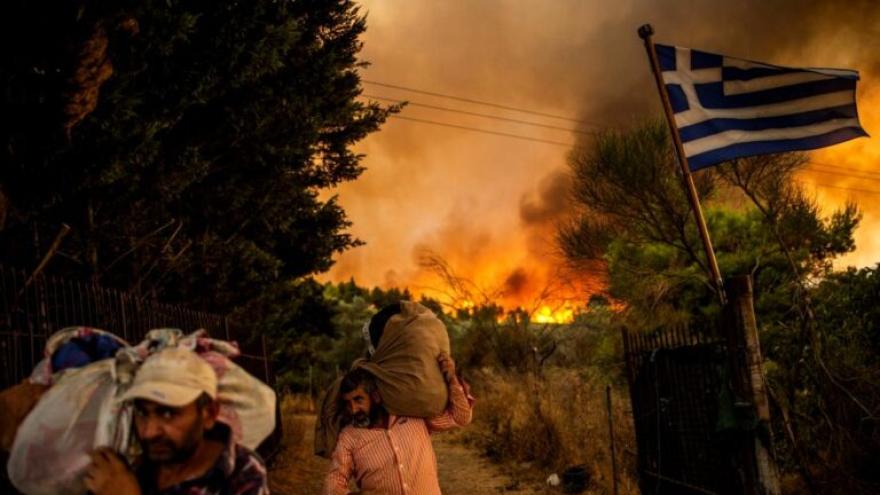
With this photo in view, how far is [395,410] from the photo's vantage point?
3.50 m

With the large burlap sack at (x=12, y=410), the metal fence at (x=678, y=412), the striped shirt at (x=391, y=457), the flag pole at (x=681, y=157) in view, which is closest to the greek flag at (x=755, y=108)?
the flag pole at (x=681, y=157)

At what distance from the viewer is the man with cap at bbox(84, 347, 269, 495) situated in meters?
1.69

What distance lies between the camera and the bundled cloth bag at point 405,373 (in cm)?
347

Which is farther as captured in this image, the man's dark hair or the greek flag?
the greek flag

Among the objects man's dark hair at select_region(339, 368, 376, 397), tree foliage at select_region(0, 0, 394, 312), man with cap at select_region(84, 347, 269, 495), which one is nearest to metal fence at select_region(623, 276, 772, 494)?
man's dark hair at select_region(339, 368, 376, 397)

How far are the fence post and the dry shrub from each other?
4.14 m

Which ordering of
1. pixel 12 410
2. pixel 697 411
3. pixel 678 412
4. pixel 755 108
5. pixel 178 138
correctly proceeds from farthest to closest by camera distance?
pixel 178 138, pixel 678 412, pixel 697 411, pixel 755 108, pixel 12 410

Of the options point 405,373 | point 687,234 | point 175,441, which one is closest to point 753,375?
point 405,373

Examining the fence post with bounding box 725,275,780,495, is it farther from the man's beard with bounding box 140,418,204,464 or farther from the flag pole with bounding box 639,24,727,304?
the man's beard with bounding box 140,418,204,464

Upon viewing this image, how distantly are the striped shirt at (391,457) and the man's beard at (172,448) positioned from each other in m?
1.77

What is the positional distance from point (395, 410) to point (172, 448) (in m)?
1.84

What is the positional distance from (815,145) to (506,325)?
1752 centimetres

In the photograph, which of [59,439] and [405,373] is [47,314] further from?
[59,439]

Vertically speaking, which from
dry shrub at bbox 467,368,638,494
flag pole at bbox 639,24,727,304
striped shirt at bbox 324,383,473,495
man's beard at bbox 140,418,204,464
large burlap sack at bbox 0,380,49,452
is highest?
flag pole at bbox 639,24,727,304
